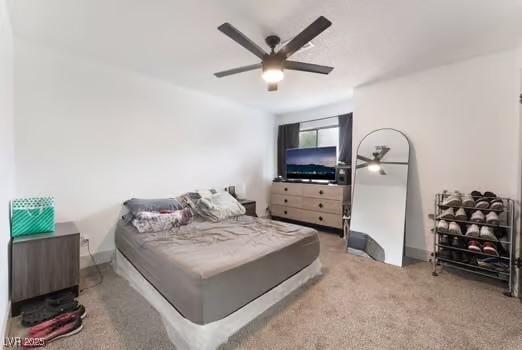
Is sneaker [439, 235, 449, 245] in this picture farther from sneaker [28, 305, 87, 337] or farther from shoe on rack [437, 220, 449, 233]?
sneaker [28, 305, 87, 337]

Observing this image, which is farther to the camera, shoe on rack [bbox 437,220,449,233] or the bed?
shoe on rack [bbox 437,220,449,233]

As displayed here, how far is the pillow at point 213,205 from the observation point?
10.3ft

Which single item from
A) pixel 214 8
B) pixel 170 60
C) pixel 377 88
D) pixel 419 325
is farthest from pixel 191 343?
pixel 377 88

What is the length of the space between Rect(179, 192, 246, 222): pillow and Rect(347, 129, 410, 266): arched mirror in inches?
68.3

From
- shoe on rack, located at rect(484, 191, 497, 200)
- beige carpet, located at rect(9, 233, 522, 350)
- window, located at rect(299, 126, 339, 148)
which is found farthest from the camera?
window, located at rect(299, 126, 339, 148)

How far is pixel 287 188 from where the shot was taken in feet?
15.3

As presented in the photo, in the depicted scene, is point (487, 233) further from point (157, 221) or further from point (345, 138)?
point (157, 221)

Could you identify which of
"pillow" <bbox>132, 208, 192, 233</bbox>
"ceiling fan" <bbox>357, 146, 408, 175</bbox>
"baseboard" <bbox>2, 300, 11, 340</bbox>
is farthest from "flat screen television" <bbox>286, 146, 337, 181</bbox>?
"baseboard" <bbox>2, 300, 11, 340</bbox>

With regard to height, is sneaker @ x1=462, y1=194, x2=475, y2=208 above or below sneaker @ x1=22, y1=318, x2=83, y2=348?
above

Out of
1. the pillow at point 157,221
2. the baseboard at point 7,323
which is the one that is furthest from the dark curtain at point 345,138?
the baseboard at point 7,323

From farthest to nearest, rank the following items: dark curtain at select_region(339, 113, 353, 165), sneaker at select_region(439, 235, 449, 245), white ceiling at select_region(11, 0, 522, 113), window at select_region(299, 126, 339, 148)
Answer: window at select_region(299, 126, 339, 148)
dark curtain at select_region(339, 113, 353, 165)
sneaker at select_region(439, 235, 449, 245)
white ceiling at select_region(11, 0, 522, 113)

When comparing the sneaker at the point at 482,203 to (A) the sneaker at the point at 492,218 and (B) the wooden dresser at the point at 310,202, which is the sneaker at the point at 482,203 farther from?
(B) the wooden dresser at the point at 310,202

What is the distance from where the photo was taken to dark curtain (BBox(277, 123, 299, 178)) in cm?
504

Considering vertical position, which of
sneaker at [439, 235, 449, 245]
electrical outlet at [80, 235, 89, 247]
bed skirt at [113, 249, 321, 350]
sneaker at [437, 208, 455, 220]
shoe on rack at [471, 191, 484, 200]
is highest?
shoe on rack at [471, 191, 484, 200]
